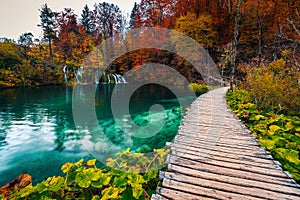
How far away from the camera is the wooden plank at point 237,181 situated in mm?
1742

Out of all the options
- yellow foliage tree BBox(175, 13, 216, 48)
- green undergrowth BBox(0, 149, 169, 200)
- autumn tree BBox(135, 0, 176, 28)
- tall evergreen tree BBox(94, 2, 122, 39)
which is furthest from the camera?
tall evergreen tree BBox(94, 2, 122, 39)

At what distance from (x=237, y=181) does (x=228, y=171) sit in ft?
0.67

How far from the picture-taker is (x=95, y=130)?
6672 millimetres

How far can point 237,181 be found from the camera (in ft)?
6.23

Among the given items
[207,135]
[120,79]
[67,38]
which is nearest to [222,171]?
[207,135]

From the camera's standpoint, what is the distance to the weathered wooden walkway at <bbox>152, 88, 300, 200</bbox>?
1720mm

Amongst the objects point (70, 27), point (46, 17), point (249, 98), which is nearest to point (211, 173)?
point (249, 98)

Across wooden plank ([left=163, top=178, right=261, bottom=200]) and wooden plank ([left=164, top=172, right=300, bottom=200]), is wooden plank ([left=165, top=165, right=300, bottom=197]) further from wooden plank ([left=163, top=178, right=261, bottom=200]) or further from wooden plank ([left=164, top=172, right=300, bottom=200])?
wooden plank ([left=163, top=178, right=261, bottom=200])

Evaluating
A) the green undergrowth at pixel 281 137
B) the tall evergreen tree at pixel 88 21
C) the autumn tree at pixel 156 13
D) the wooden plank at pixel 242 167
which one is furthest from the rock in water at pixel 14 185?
the tall evergreen tree at pixel 88 21

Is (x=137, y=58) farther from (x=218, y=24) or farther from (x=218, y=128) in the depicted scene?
(x=218, y=128)

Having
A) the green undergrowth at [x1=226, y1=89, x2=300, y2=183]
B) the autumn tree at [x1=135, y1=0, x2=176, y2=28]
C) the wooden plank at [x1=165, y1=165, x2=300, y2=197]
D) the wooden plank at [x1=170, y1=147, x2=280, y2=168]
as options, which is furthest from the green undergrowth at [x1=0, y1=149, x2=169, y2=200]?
the autumn tree at [x1=135, y1=0, x2=176, y2=28]

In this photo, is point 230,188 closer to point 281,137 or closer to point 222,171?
point 222,171

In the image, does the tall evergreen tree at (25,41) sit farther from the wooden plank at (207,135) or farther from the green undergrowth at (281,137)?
the green undergrowth at (281,137)

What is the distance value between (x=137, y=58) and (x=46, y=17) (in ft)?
54.2
